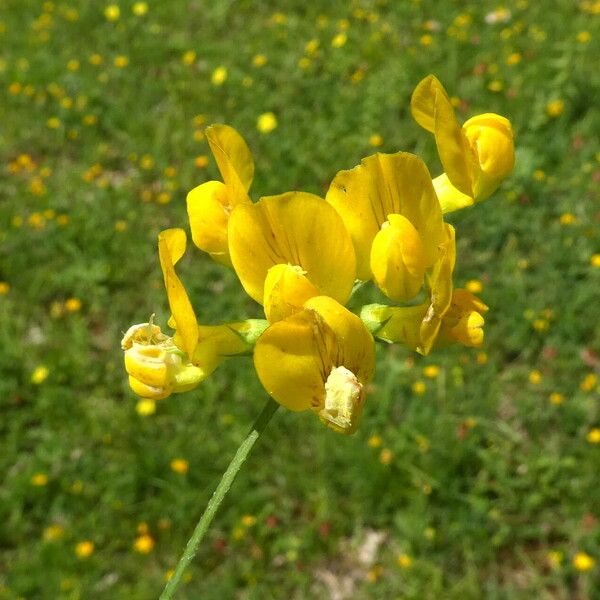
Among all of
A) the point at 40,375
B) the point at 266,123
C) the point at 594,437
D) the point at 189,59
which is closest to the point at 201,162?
the point at 266,123

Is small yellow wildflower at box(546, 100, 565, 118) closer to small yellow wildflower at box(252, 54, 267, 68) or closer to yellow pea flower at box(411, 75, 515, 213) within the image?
small yellow wildflower at box(252, 54, 267, 68)

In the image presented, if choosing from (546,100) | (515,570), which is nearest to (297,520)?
(515,570)

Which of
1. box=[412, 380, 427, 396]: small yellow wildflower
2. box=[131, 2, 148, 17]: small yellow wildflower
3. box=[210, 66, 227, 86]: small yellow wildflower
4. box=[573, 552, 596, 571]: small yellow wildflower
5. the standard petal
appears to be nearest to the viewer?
the standard petal

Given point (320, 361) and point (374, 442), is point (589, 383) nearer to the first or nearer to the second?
point (374, 442)

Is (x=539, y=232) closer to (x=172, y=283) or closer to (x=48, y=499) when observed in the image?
(x=48, y=499)

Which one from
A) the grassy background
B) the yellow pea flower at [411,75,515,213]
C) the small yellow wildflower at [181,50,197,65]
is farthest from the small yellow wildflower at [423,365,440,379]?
the small yellow wildflower at [181,50,197,65]
